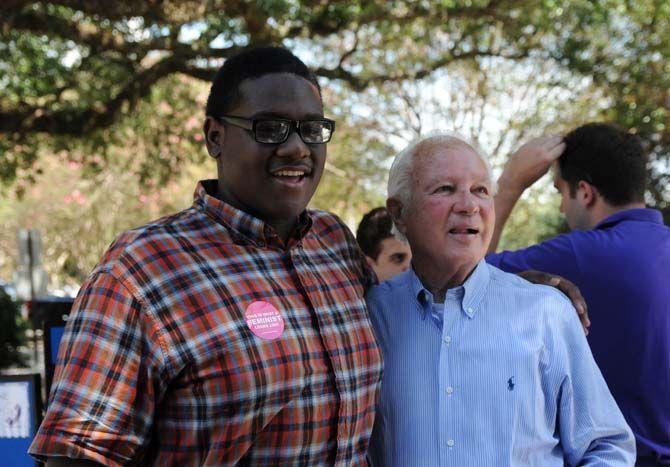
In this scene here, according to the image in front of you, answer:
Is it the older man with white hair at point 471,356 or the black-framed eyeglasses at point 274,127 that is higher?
the black-framed eyeglasses at point 274,127

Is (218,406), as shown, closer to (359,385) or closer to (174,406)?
(174,406)

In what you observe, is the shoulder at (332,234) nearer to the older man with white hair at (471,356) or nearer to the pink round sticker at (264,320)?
the older man with white hair at (471,356)

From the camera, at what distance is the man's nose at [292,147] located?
7.04 feet

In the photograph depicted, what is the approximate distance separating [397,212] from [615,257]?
2.96ft

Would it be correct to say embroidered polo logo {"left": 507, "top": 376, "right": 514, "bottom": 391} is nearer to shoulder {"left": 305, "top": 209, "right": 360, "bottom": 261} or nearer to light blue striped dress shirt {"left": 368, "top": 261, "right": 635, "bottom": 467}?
light blue striped dress shirt {"left": 368, "top": 261, "right": 635, "bottom": 467}

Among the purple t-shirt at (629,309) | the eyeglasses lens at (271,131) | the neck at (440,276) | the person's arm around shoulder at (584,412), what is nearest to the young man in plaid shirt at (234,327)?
the eyeglasses lens at (271,131)

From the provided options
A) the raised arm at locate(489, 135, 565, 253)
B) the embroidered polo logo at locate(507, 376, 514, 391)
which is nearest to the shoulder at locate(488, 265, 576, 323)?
the embroidered polo logo at locate(507, 376, 514, 391)

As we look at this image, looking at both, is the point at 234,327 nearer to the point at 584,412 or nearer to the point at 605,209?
the point at 584,412

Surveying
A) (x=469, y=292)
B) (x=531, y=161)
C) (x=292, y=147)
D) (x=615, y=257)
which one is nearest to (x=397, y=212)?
(x=469, y=292)

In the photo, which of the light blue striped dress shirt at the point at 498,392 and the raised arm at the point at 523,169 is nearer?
the light blue striped dress shirt at the point at 498,392

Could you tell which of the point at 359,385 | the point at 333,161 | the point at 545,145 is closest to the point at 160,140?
the point at 333,161

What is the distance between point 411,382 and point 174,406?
81 centimetres

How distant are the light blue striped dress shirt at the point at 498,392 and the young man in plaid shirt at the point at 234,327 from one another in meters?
0.16

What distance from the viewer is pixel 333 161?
19984 mm
